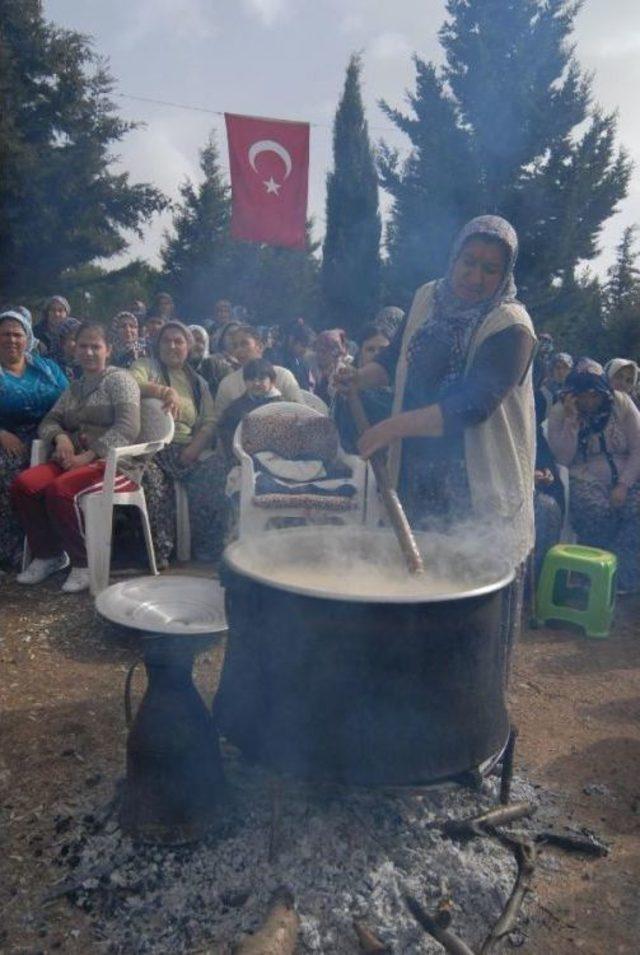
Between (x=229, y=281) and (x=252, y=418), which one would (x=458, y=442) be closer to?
(x=252, y=418)

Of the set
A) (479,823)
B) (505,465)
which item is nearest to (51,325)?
(505,465)

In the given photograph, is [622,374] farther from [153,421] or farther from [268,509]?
[153,421]

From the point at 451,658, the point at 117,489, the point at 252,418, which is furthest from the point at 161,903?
the point at 252,418

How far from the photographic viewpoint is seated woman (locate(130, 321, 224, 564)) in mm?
5328

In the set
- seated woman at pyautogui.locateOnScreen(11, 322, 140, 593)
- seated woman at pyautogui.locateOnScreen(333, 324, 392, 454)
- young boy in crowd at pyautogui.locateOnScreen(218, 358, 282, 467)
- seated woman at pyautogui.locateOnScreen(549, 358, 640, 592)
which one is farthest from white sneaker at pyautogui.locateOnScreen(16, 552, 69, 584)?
seated woman at pyautogui.locateOnScreen(549, 358, 640, 592)

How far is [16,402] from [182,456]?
1215 mm

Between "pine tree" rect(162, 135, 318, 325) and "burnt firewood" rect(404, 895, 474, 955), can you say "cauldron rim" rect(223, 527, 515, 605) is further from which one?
"pine tree" rect(162, 135, 318, 325)

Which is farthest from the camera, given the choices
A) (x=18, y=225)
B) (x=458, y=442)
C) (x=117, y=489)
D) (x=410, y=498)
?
(x=18, y=225)

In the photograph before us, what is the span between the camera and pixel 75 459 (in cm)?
491

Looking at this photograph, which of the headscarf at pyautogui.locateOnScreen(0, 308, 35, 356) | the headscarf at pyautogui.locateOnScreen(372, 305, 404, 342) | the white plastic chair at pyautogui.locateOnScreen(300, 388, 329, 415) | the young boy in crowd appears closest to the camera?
the headscarf at pyautogui.locateOnScreen(0, 308, 35, 356)

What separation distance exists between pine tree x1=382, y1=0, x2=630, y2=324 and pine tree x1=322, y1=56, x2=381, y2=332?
3.63 m

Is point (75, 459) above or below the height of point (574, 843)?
above

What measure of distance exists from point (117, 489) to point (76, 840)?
2794mm

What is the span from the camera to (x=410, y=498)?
283 cm
